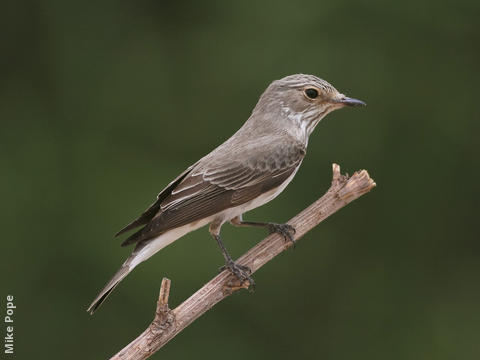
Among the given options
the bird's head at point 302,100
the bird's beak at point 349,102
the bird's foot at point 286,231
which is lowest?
the bird's foot at point 286,231

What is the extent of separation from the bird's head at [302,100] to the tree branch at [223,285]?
831 mm

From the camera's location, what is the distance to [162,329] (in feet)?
13.1

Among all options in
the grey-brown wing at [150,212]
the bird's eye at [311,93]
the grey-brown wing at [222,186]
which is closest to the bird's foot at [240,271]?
the grey-brown wing at [222,186]

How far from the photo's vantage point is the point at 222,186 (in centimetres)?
486

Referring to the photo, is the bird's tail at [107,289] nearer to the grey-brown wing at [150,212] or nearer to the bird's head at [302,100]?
the grey-brown wing at [150,212]

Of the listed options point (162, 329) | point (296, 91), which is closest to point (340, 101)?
point (296, 91)

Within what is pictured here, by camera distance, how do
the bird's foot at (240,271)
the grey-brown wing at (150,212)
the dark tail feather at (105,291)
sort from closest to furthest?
the dark tail feather at (105,291) < the bird's foot at (240,271) < the grey-brown wing at (150,212)

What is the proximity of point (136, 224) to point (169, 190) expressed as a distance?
40 cm

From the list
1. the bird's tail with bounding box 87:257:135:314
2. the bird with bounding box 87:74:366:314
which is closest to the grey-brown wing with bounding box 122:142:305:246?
the bird with bounding box 87:74:366:314

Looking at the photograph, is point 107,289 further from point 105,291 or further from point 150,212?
point 150,212

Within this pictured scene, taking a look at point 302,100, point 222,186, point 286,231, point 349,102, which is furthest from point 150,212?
point 349,102

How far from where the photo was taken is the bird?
4672 millimetres

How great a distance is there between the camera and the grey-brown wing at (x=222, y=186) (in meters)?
4.72

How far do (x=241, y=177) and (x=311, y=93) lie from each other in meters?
0.99
